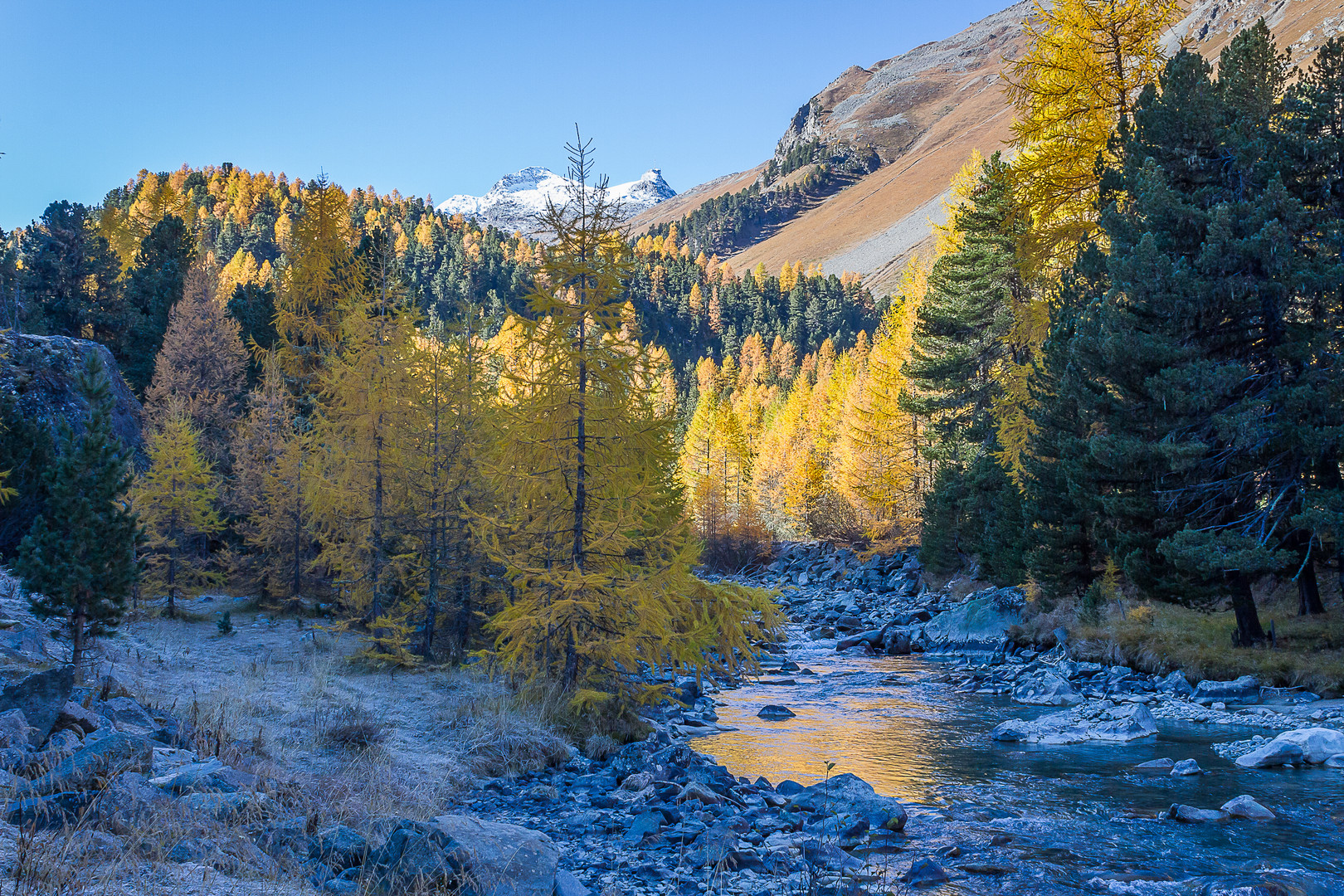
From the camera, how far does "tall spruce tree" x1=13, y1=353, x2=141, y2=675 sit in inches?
412

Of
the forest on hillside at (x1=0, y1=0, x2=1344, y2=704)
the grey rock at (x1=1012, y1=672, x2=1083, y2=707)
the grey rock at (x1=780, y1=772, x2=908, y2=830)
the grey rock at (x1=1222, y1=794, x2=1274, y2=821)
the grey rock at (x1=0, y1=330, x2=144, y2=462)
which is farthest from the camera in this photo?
the grey rock at (x1=0, y1=330, x2=144, y2=462)

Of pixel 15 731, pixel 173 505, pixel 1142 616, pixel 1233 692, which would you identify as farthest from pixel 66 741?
pixel 1142 616

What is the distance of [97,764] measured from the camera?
6.33 m

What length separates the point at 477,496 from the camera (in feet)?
53.5

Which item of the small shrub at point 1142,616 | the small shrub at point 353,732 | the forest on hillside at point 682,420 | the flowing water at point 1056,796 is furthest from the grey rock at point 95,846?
the small shrub at point 1142,616

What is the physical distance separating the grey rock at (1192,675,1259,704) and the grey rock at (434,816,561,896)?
12.9 metres

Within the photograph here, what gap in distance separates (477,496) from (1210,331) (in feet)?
47.0

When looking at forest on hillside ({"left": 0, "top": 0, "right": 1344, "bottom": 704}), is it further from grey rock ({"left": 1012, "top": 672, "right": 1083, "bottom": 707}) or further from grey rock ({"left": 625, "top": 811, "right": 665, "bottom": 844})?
grey rock ({"left": 625, "top": 811, "right": 665, "bottom": 844})

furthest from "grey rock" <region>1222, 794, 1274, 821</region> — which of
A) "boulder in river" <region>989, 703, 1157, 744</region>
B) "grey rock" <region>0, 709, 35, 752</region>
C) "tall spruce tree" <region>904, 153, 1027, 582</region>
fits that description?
"tall spruce tree" <region>904, 153, 1027, 582</region>

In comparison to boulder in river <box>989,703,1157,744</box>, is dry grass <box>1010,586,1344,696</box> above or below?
above

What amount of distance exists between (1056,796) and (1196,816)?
5.10 feet

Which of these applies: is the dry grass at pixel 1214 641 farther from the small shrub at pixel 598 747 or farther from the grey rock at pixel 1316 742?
the small shrub at pixel 598 747

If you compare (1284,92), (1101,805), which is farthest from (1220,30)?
(1101,805)

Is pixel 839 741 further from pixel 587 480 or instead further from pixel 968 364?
pixel 968 364
